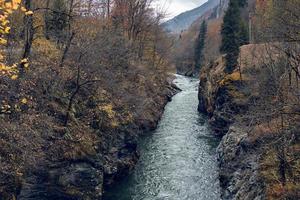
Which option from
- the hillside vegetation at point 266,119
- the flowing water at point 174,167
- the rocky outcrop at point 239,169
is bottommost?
the flowing water at point 174,167

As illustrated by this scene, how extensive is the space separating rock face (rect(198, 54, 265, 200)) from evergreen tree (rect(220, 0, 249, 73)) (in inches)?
90.7

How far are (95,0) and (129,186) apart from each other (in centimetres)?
1922

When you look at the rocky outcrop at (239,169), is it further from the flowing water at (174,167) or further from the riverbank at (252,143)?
the flowing water at (174,167)

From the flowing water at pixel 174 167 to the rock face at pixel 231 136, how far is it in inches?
52.1

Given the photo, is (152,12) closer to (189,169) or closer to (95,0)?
(95,0)

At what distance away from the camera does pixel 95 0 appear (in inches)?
1388

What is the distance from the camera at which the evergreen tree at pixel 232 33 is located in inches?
1783

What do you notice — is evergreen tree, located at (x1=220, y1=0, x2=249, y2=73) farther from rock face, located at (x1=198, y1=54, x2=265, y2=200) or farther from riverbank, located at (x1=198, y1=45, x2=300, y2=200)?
rock face, located at (x1=198, y1=54, x2=265, y2=200)

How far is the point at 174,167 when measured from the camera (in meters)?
30.1

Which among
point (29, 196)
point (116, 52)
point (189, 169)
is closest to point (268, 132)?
point (189, 169)

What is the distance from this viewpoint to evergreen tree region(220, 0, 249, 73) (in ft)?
149

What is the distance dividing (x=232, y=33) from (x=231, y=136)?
22.4 metres

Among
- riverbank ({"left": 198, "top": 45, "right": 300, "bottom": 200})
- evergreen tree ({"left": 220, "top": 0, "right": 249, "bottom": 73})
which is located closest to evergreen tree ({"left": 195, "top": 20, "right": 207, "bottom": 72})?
evergreen tree ({"left": 220, "top": 0, "right": 249, "bottom": 73})

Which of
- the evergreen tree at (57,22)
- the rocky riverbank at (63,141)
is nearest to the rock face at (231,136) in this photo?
the rocky riverbank at (63,141)
